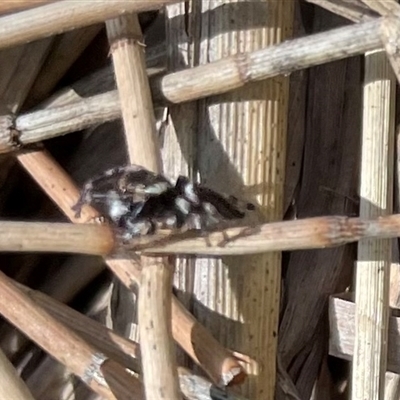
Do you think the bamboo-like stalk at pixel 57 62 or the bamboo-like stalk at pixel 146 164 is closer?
the bamboo-like stalk at pixel 146 164

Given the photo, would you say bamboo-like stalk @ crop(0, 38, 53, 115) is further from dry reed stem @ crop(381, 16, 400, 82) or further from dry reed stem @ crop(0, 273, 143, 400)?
dry reed stem @ crop(381, 16, 400, 82)

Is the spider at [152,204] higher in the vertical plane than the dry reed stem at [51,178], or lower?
lower

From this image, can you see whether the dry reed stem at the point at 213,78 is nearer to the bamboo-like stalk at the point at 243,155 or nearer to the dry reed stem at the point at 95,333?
the bamboo-like stalk at the point at 243,155

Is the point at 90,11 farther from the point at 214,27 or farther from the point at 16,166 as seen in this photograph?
the point at 16,166

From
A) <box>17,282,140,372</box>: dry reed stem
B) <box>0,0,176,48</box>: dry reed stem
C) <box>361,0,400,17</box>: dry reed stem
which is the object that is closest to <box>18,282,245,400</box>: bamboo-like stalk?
<box>17,282,140,372</box>: dry reed stem

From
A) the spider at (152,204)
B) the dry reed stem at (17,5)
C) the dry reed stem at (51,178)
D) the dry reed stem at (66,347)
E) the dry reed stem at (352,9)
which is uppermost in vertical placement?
the dry reed stem at (352,9)

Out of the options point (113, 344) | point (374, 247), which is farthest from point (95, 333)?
point (374, 247)

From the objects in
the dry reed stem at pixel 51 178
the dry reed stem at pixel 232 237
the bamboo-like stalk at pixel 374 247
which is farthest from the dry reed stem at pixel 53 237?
the bamboo-like stalk at pixel 374 247

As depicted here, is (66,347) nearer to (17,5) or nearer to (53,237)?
(53,237)
